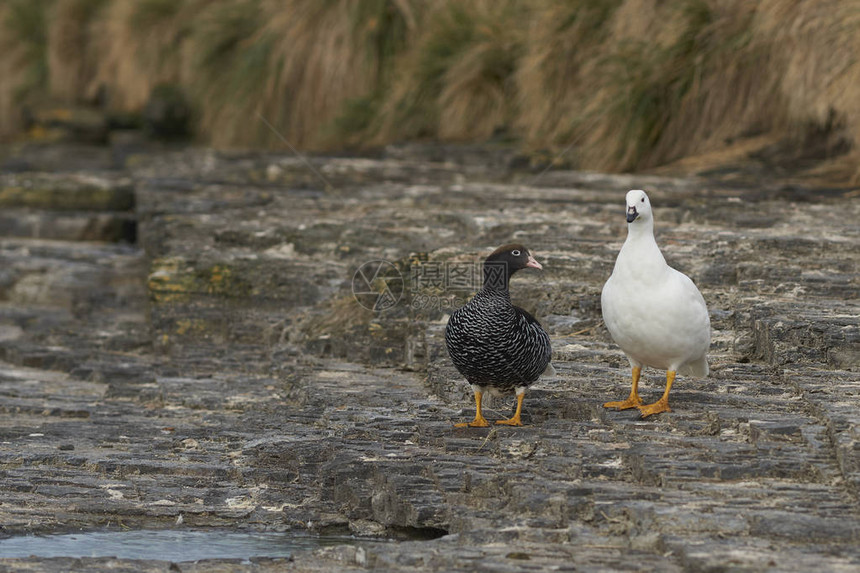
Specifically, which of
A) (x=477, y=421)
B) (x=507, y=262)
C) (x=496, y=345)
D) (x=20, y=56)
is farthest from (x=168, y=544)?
(x=20, y=56)

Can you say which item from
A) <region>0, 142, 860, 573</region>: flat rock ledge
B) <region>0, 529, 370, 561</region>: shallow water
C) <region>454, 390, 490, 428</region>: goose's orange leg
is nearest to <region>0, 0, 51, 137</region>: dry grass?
<region>0, 142, 860, 573</region>: flat rock ledge

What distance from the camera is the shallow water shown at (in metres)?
4.21

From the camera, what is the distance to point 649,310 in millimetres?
4812

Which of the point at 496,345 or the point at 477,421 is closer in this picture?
the point at 496,345

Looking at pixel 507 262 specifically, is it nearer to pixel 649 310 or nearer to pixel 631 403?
pixel 649 310

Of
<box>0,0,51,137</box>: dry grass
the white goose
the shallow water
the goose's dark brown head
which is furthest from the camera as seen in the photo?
<box>0,0,51,137</box>: dry grass

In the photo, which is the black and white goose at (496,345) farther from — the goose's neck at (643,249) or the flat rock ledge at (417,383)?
the goose's neck at (643,249)

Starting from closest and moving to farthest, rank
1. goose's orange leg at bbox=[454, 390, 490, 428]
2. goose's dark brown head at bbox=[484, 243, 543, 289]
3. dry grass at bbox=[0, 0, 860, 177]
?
1. goose's orange leg at bbox=[454, 390, 490, 428]
2. goose's dark brown head at bbox=[484, 243, 543, 289]
3. dry grass at bbox=[0, 0, 860, 177]

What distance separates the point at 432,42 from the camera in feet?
37.9

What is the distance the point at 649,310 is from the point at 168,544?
220 centimetres

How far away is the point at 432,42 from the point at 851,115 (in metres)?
4.66

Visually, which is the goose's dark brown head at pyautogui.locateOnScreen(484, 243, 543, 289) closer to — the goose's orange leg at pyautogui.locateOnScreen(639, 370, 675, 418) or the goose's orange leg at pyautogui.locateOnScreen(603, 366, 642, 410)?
the goose's orange leg at pyautogui.locateOnScreen(603, 366, 642, 410)

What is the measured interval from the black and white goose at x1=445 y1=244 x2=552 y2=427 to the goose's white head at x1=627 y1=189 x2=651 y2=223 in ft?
2.17

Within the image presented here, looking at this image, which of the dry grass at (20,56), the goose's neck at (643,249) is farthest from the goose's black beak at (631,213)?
the dry grass at (20,56)
